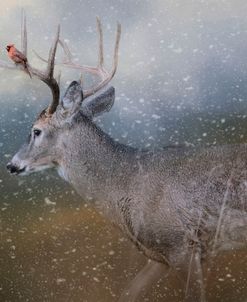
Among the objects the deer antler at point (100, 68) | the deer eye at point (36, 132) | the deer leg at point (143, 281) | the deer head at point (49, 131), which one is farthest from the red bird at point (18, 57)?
the deer leg at point (143, 281)

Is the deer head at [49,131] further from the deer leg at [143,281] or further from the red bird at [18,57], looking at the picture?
the deer leg at [143,281]

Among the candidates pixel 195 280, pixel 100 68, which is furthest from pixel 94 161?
pixel 195 280

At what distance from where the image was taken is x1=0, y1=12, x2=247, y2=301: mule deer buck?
10.5ft


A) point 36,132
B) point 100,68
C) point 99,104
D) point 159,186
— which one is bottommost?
point 159,186

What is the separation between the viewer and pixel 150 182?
10.7ft

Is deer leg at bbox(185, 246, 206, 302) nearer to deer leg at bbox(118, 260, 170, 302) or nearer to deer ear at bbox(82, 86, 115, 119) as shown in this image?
deer leg at bbox(118, 260, 170, 302)

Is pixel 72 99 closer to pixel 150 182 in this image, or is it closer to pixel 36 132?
pixel 36 132

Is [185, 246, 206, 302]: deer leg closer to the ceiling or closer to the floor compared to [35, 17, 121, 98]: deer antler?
closer to the floor

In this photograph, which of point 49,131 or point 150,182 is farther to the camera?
point 49,131

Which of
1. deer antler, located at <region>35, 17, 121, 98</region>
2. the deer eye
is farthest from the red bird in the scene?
the deer eye

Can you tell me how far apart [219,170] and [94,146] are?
0.62 m

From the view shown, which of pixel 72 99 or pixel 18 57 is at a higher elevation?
pixel 18 57

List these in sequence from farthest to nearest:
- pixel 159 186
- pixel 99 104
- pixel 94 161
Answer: pixel 99 104, pixel 94 161, pixel 159 186

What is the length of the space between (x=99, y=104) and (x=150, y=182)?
1.78 ft
